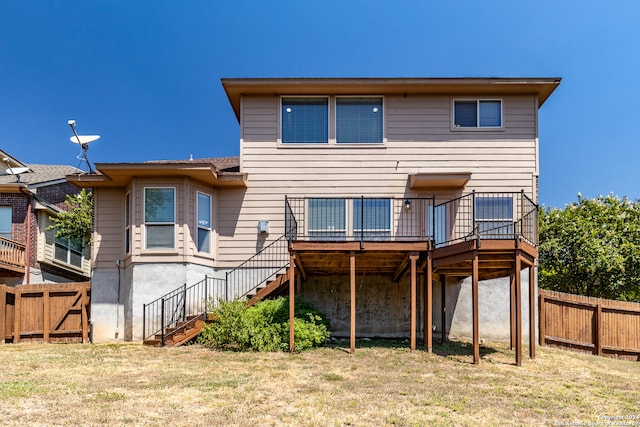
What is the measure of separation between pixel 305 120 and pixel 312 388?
8.06 metres

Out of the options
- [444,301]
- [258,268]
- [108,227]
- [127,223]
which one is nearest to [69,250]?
[108,227]

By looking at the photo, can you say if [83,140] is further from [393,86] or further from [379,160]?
[393,86]

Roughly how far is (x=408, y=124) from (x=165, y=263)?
7.05 meters

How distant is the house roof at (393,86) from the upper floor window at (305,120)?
271 mm

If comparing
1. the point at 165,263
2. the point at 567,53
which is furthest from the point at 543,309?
the point at 165,263

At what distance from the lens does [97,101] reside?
26.9 meters

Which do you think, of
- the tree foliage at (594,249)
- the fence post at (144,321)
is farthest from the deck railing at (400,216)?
the tree foliage at (594,249)

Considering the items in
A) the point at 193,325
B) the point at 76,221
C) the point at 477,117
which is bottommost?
the point at 193,325

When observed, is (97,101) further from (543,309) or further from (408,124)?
(543,309)

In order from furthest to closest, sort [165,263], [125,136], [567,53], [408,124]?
1. [125,136]
2. [567,53]
3. [408,124]
4. [165,263]

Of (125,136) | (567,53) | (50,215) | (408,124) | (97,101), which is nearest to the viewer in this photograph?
(408,124)

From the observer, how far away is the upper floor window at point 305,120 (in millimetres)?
14484

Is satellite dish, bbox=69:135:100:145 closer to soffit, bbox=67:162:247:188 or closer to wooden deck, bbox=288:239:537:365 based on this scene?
soffit, bbox=67:162:247:188

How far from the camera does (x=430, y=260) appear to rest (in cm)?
1141
